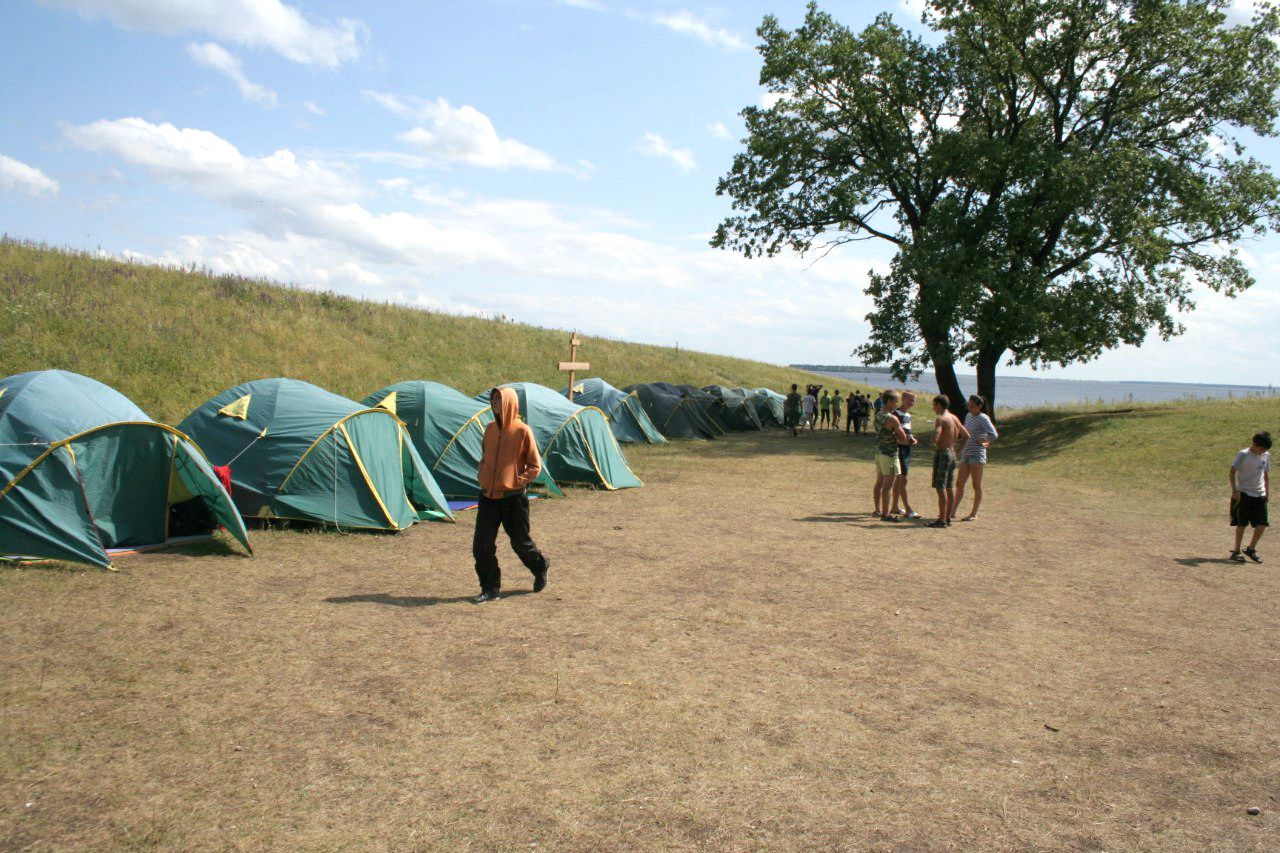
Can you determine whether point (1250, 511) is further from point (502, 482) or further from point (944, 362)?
point (944, 362)

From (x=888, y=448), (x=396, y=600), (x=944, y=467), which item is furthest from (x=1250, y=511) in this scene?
(x=396, y=600)

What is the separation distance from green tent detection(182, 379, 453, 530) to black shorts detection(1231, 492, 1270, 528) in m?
10.9

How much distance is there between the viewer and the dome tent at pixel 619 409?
2397 centimetres

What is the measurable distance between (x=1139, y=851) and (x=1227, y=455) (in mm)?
19755

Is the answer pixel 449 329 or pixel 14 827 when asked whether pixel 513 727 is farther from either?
pixel 449 329

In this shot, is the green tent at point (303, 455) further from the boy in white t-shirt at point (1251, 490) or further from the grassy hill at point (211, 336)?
the boy in white t-shirt at point (1251, 490)

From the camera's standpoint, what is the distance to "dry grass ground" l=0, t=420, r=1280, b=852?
411 cm

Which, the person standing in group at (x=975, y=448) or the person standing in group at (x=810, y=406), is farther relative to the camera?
the person standing in group at (x=810, y=406)

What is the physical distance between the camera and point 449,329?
35156mm

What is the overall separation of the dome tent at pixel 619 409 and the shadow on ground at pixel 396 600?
15.5 metres

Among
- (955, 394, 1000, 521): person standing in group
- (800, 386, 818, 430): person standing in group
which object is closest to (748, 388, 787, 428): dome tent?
(800, 386, 818, 430): person standing in group

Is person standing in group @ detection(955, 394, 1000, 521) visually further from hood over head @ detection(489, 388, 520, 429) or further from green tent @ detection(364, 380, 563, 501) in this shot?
hood over head @ detection(489, 388, 520, 429)

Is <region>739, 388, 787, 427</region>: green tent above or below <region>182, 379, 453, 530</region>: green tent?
above

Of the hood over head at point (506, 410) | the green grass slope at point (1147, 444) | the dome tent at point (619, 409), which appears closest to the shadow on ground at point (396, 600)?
the hood over head at point (506, 410)
